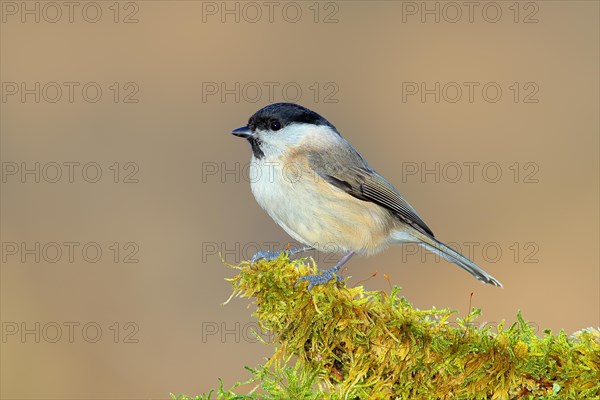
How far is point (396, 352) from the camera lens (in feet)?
7.00

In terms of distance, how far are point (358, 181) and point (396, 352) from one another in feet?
5.77

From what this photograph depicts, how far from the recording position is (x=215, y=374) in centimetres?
525

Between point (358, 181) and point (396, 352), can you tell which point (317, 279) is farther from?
point (358, 181)

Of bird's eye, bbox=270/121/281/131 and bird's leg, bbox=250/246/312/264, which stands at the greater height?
bird's eye, bbox=270/121/281/131

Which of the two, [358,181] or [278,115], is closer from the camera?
[278,115]

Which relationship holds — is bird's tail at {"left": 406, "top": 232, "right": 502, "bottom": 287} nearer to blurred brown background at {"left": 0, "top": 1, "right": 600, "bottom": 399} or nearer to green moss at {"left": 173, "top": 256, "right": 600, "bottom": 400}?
blurred brown background at {"left": 0, "top": 1, "right": 600, "bottom": 399}

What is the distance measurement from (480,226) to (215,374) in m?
2.72

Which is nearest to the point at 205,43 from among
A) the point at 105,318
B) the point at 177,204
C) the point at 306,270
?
the point at 177,204

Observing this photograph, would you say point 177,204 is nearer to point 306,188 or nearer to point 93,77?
point 93,77

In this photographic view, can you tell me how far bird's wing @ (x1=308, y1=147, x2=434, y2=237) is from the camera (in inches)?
144

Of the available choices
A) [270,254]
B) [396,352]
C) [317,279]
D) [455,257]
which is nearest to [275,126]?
[270,254]

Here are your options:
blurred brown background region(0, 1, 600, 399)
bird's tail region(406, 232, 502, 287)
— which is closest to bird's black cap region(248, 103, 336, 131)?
bird's tail region(406, 232, 502, 287)

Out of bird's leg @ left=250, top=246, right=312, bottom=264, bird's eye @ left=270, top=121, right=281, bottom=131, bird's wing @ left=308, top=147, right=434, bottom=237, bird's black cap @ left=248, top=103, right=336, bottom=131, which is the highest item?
bird's black cap @ left=248, top=103, right=336, bottom=131

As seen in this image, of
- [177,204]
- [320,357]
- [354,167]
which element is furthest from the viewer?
[177,204]
